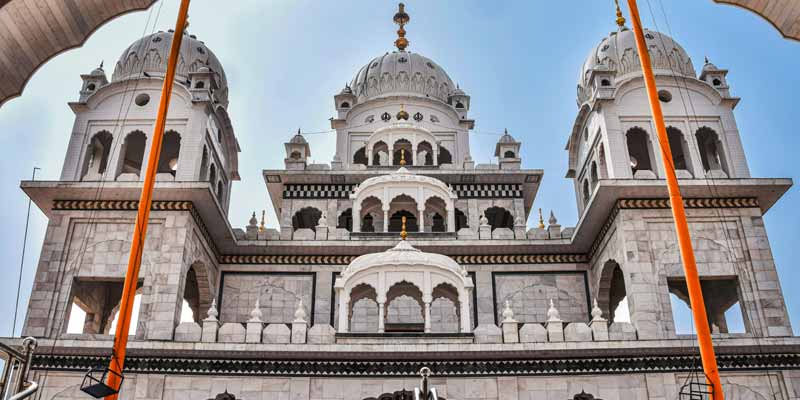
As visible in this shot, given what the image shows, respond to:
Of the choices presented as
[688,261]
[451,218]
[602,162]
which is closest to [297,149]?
[451,218]

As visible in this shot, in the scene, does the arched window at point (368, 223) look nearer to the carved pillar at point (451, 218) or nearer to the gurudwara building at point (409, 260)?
the gurudwara building at point (409, 260)

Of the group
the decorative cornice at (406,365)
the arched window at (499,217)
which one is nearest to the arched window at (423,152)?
the arched window at (499,217)

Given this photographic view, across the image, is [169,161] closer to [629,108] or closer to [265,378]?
[265,378]

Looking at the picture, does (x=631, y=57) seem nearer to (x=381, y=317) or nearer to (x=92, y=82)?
(x=381, y=317)

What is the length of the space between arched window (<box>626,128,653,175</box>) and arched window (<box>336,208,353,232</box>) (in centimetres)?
946

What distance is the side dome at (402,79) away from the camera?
108 ft

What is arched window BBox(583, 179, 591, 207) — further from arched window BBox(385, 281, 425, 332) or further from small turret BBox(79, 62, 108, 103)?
small turret BBox(79, 62, 108, 103)

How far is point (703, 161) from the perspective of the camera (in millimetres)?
23547

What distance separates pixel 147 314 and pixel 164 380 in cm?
186

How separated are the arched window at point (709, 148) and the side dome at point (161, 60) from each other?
15.0 metres

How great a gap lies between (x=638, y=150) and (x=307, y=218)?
11563 millimetres

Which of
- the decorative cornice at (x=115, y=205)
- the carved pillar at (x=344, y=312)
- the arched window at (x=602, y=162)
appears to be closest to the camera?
the carved pillar at (x=344, y=312)

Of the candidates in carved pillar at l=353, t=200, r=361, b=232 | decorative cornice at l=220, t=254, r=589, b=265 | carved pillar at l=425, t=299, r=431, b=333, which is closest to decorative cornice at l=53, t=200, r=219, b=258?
decorative cornice at l=220, t=254, r=589, b=265

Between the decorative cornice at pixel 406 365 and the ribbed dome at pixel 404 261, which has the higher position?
the ribbed dome at pixel 404 261
